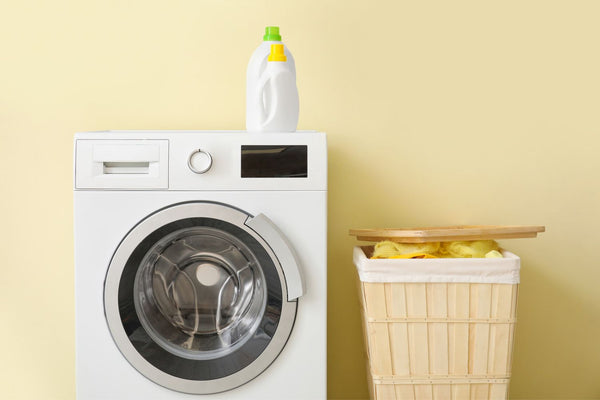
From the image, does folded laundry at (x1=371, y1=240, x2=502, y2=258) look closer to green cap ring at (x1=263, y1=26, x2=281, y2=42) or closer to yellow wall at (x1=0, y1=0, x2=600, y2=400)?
yellow wall at (x1=0, y1=0, x2=600, y2=400)

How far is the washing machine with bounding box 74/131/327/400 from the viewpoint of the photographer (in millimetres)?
1776

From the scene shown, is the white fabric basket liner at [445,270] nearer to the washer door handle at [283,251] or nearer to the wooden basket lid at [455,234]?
the wooden basket lid at [455,234]

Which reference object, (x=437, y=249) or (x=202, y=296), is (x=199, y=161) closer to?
(x=202, y=296)

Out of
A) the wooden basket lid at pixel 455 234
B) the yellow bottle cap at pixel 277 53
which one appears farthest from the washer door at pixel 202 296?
the yellow bottle cap at pixel 277 53

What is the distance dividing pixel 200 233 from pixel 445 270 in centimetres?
69

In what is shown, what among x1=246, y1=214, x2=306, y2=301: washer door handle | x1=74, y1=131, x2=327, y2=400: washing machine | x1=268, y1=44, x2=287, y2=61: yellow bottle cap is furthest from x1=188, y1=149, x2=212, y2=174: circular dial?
x1=268, y1=44, x2=287, y2=61: yellow bottle cap

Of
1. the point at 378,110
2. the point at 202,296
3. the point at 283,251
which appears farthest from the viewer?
the point at 378,110

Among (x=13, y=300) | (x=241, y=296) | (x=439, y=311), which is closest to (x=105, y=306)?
(x=241, y=296)

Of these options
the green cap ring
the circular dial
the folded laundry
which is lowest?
the folded laundry

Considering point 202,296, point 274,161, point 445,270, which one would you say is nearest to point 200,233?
point 202,296

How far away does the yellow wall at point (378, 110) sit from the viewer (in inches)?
88.7

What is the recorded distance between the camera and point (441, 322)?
6.01 ft

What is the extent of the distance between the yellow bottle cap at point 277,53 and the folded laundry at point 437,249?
636 mm

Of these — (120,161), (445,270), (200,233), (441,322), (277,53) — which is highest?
(277,53)
